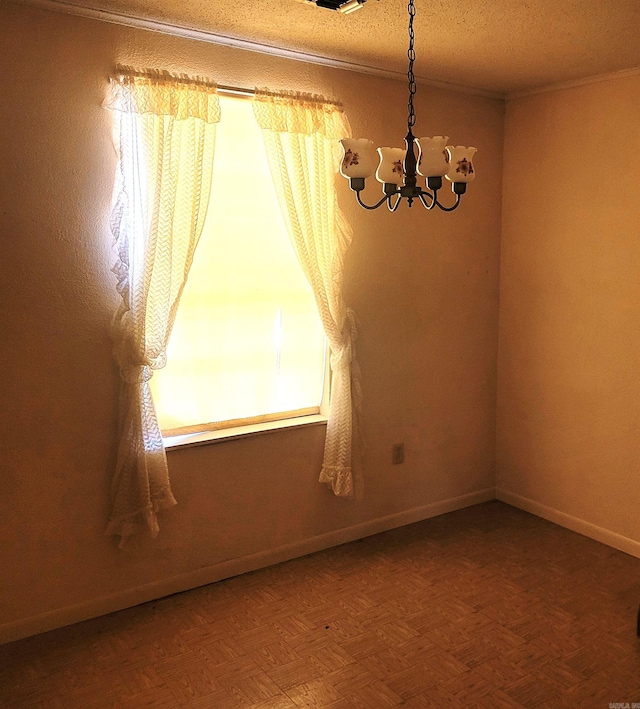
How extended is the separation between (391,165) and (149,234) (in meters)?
1.19

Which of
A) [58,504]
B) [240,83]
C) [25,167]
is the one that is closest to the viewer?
[25,167]

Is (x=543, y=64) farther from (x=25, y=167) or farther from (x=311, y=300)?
(x=25, y=167)

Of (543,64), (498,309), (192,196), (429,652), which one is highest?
(543,64)

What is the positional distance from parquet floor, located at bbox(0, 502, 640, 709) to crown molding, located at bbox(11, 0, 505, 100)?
98.7 inches

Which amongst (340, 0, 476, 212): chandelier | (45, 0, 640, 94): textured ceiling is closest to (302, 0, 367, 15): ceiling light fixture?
(45, 0, 640, 94): textured ceiling

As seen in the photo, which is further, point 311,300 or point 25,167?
point 311,300

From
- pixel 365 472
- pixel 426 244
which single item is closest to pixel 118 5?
pixel 426 244

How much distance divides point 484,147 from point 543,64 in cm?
70

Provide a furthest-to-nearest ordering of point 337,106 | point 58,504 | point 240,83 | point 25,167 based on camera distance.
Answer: point 337,106 < point 240,83 < point 58,504 < point 25,167

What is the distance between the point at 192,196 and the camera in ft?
10.0

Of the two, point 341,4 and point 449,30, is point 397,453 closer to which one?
point 449,30

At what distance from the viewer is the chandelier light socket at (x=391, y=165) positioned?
2.28 m

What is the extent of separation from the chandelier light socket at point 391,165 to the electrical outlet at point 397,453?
80.2 inches

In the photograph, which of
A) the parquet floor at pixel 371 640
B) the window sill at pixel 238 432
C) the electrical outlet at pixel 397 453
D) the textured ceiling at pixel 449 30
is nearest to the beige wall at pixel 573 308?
the textured ceiling at pixel 449 30
